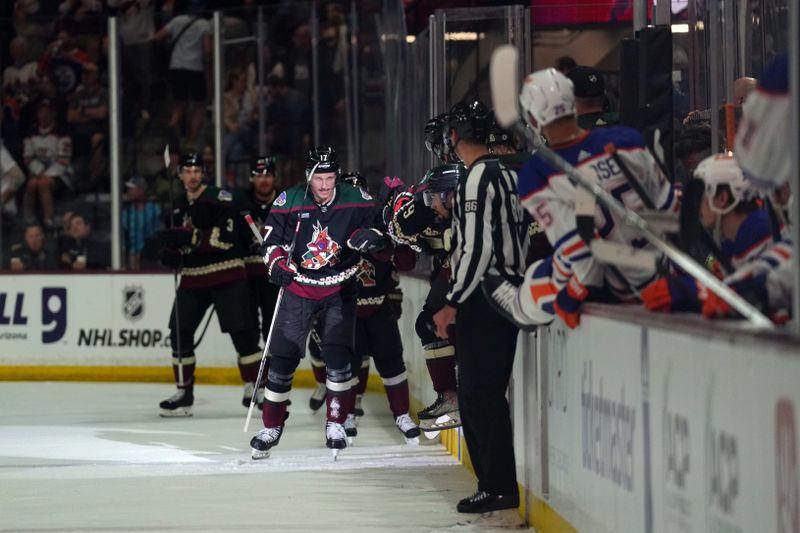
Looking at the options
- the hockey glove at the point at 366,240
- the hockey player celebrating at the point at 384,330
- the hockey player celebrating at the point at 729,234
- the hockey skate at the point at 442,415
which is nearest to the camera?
the hockey player celebrating at the point at 729,234

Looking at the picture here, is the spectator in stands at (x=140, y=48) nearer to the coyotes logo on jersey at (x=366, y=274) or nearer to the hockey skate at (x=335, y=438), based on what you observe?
the coyotes logo on jersey at (x=366, y=274)

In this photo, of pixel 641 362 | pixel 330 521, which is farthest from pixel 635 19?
pixel 641 362

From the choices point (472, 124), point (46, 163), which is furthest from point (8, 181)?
point (472, 124)

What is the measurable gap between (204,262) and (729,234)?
5552mm

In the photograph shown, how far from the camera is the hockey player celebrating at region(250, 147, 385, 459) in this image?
758 cm

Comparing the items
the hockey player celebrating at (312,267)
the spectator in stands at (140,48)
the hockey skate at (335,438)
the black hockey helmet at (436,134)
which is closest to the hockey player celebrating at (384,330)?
the hockey player celebrating at (312,267)

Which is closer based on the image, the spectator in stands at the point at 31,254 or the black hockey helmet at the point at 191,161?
the black hockey helmet at the point at 191,161

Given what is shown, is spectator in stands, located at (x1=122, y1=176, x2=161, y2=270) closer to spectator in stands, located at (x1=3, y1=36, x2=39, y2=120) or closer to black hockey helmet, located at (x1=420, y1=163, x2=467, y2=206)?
spectator in stands, located at (x1=3, y1=36, x2=39, y2=120)

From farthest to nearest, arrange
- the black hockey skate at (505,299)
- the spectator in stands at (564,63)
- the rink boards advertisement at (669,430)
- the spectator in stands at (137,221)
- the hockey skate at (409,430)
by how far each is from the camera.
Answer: the spectator in stands at (137,221)
the spectator in stands at (564,63)
the hockey skate at (409,430)
the black hockey skate at (505,299)
the rink boards advertisement at (669,430)

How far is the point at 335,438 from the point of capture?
7645 mm

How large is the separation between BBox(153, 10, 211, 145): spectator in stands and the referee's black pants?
7.76 m

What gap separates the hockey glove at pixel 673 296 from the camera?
3900 mm

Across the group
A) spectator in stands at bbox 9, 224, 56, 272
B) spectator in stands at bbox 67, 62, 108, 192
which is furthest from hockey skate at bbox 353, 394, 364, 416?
spectator in stands at bbox 67, 62, 108, 192

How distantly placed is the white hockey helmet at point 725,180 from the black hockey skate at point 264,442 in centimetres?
350
